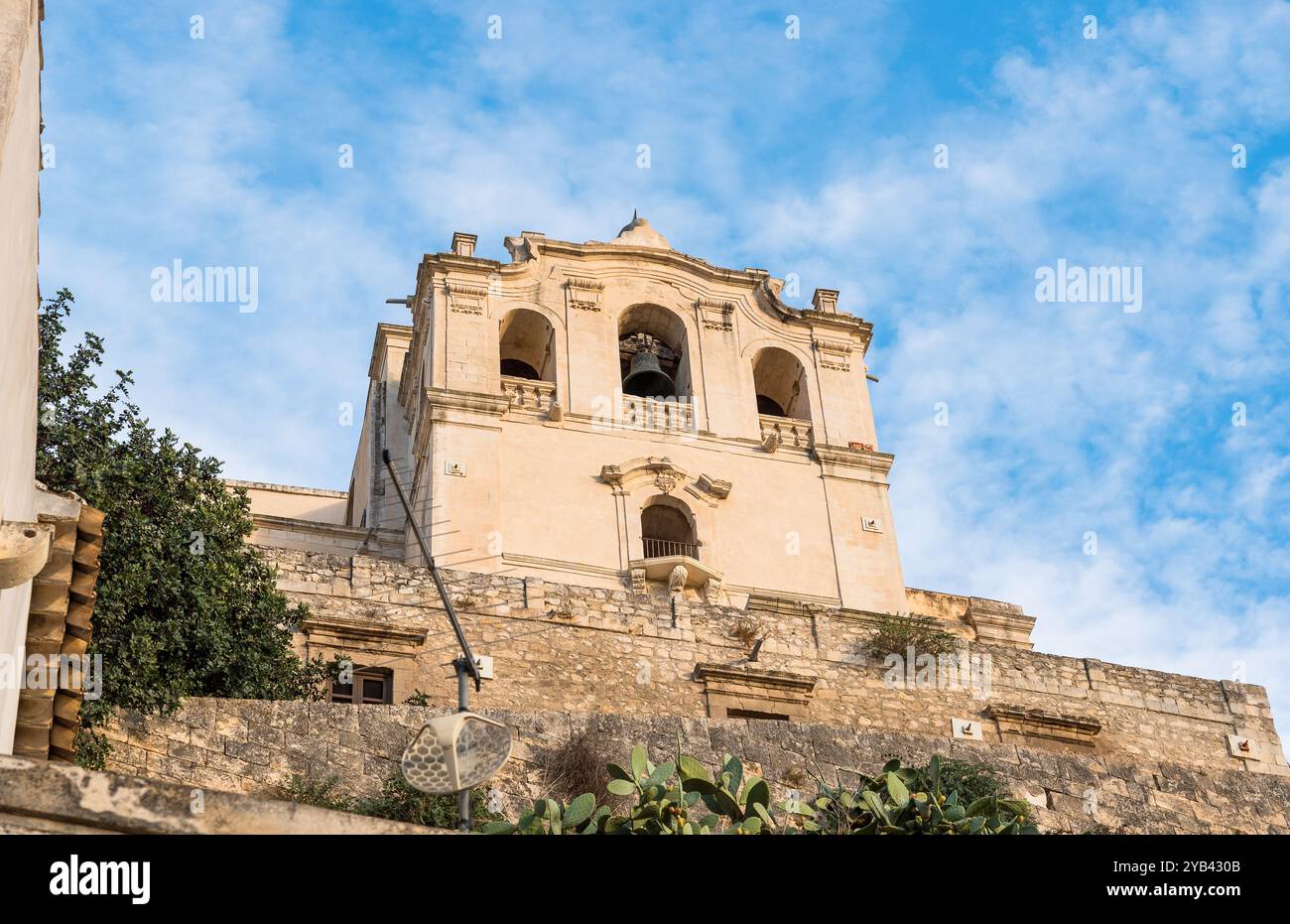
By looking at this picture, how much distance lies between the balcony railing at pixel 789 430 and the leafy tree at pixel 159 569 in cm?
1072

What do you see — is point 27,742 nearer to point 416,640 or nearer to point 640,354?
point 416,640

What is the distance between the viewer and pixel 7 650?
8.45m

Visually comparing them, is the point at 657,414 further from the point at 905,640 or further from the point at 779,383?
the point at 905,640

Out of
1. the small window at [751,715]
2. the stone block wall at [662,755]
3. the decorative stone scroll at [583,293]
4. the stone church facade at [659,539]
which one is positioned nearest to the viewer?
the stone block wall at [662,755]

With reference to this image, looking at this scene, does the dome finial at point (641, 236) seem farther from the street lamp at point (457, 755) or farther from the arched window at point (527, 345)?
the street lamp at point (457, 755)

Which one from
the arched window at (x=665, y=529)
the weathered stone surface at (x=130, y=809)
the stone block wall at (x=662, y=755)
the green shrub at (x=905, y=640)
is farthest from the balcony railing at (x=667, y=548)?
the weathered stone surface at (x=130, y=809)

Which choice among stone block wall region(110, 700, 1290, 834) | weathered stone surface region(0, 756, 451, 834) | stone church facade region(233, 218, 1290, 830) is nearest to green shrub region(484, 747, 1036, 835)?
stone block wall region(110, 700, 1290, 834)

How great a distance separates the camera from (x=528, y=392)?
25.6 m

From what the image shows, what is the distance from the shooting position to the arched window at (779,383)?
2795 cm

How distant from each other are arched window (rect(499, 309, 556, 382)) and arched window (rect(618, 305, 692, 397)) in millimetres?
1263

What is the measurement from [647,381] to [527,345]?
2321 mm
